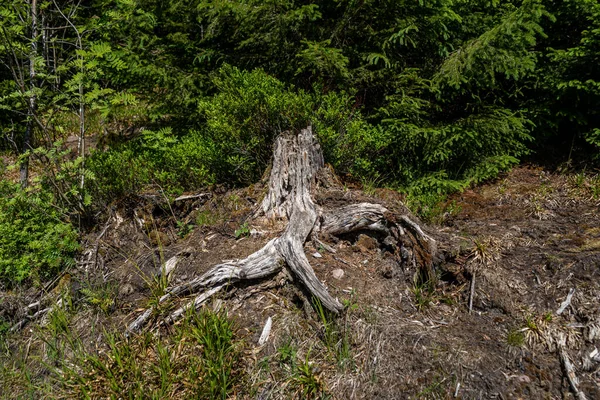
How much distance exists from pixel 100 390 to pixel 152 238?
1.76m

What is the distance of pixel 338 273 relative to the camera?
3.57m

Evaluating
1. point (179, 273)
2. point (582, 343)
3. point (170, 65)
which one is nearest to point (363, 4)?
point (170, 65)

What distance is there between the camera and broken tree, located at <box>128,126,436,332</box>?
336 cm

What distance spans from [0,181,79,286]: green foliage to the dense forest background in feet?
0.05

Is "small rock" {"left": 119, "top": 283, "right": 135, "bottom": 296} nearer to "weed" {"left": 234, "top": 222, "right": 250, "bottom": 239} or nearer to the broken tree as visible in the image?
the broken tree

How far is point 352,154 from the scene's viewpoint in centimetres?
507

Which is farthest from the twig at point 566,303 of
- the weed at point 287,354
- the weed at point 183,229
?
the weed at point 183,229

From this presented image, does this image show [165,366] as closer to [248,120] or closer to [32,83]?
[248,120]

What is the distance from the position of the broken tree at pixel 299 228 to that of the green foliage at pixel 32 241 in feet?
4.59

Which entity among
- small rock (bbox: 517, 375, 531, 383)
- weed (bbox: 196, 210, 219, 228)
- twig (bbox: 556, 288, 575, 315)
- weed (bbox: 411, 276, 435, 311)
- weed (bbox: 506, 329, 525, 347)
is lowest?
weed (bbox: 196, 210, 219, 228)

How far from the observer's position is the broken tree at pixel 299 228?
3.36 m

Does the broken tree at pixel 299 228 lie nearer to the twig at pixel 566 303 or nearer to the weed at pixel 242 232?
the weed at pixel 242 232

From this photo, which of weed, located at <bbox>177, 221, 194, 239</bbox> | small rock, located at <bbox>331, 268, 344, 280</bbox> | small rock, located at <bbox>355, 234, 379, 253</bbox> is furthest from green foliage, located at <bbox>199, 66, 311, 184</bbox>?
small rock, located at <bbox>331, 268, 344, 280</bbox>

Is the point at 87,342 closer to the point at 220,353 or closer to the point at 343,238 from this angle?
the point at 220,353
